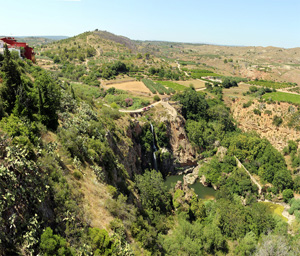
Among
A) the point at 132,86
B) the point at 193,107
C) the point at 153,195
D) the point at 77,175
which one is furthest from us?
the point at 132,86

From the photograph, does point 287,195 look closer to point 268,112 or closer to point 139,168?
point 268,112

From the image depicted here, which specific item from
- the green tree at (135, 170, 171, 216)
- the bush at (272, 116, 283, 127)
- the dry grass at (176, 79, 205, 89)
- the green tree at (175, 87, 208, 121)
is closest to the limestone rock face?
the green tree at (175, 87, 208, 121)

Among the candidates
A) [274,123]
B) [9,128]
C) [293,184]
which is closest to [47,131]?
[9,128]

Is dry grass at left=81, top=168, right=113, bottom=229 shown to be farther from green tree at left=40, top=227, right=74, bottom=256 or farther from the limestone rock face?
the limestone rock face

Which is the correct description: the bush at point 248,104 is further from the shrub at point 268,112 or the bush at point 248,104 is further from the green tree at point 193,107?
the green tree at point 193,107

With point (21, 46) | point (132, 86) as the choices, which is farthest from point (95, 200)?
point (132, 86)

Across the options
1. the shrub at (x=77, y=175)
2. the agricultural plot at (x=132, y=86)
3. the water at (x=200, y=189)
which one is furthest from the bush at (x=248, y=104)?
the shrub at (x=77, y=175)

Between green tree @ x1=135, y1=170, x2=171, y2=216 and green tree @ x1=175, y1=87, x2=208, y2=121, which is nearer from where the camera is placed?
green tree @ x1=135, y1=170, x2=171, y2=216

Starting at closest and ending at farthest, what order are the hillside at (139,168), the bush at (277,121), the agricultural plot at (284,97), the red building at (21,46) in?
the hillside at (139,168) < the red building at (21,46) < the bush at (277,121) < the agricultural plot at (284,97)

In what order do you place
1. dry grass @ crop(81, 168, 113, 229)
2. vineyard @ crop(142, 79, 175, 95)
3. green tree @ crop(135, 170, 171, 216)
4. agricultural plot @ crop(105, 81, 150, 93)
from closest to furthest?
dry grass @ crop(81, 168, 113, 229) → green tree @ crop(135, 170, 171, 216) → vineyard @ crop(142, 79, 175, 95) → agricultural plot @ crop(105, 81, 150, 93)

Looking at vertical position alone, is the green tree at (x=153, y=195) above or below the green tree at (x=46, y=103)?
below

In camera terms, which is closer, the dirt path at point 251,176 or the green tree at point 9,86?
the green tree at point 9,86

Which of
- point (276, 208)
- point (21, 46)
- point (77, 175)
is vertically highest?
point (21, 46)

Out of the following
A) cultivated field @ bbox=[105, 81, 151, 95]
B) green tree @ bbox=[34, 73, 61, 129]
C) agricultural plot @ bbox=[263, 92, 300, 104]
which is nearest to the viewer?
green tree @ bbox=[34, 73, 61, 129]
